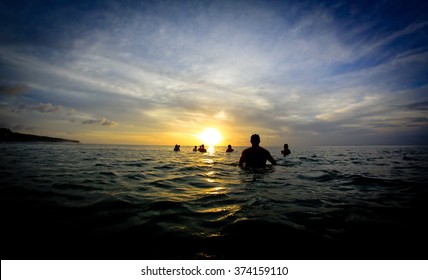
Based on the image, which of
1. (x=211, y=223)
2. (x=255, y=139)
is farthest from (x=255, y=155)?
(x=211, y=223)

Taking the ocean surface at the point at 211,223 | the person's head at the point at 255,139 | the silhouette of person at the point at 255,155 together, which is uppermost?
the person's head at the point at 255,139

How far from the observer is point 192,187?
24.2 feet

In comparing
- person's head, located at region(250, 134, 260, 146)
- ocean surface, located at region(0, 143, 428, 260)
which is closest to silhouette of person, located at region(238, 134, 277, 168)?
person's head, located at region(250, 134, 260, 146)

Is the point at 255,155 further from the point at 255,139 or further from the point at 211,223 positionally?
the point at 211,223

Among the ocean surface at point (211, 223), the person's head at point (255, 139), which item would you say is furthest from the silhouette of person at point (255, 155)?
the ocean surface at point (211, 223)

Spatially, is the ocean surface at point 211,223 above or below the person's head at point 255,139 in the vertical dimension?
below

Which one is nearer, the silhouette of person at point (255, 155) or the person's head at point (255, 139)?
the person's head at point (255, 139)

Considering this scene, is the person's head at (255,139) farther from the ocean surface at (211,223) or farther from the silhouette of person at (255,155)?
the ocean surface at (211,223)

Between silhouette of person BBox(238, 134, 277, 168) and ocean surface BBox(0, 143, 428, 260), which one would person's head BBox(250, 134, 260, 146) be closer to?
silhouette of person BBox(238, 134, 277, 168)

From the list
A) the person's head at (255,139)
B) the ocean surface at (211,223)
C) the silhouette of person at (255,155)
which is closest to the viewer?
the ocean surface at (211,223)

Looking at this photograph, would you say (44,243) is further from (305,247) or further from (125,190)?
(305,247)

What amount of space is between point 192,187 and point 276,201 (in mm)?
3192
